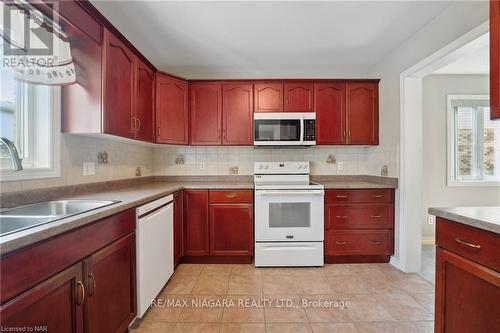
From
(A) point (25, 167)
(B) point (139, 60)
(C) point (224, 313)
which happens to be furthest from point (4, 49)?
(C) point (224, 313)

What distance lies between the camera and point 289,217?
2639 mm

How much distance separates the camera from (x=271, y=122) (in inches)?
114

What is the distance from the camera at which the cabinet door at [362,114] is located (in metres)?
2.98

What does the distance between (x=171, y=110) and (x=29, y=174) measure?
5.18 ft

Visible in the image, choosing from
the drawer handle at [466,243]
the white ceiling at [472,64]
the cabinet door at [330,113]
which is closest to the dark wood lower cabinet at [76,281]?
the drawer handle at [466,243]

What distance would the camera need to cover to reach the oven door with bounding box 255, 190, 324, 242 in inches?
103

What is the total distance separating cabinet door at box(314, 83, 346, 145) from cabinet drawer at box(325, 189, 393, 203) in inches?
25.2

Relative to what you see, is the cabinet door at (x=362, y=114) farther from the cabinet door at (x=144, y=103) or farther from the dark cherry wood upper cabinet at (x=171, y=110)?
the cabinet door at (x=144, y=103)

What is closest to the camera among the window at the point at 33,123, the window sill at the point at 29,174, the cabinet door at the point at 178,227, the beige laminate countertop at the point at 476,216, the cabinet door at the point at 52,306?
the cabinet door at the point at 52,306

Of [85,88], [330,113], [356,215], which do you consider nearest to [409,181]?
[356,215]

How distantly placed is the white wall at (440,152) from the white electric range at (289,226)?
178cm

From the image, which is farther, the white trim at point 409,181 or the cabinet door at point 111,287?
the white trim at point 409,181

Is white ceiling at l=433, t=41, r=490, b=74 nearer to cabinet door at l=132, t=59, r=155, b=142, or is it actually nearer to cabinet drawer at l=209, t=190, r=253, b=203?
cabinet drawer at l=209, t=190, r=253, b=203

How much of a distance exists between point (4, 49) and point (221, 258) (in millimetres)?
2406
